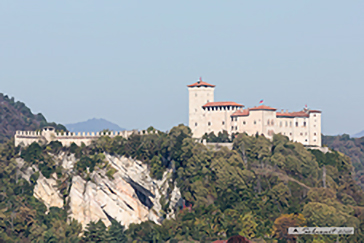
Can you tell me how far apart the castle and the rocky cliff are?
42.2 ft

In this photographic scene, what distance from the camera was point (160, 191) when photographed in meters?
107

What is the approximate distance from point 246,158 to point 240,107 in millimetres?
10252

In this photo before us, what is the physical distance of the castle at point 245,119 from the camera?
11131 cm

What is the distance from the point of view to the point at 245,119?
111938mm

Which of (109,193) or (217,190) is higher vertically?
(217,190)

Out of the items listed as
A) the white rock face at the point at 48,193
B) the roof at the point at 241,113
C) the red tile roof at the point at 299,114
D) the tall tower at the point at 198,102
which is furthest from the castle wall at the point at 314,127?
the white rock face at the point at 48,193

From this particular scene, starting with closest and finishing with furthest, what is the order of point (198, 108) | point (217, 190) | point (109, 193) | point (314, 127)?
point (217, 190) < point (109, 193) < point (198, 108) < point (314, 127)

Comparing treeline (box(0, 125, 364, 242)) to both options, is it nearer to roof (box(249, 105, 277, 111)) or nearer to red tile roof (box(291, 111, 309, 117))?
roof (box(249, 105, 277, 111))

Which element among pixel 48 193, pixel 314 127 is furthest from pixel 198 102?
pixel 48 193

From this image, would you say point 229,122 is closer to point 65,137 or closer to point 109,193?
point 109,193

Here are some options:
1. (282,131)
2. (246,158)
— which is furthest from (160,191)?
(282,131)

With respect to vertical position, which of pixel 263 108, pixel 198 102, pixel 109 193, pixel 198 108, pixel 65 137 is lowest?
pixel 109 193

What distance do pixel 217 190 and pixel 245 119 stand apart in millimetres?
15307

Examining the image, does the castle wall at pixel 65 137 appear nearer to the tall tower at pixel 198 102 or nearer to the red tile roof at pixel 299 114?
the tall tower at pixel 198 102
